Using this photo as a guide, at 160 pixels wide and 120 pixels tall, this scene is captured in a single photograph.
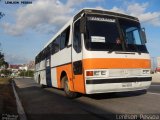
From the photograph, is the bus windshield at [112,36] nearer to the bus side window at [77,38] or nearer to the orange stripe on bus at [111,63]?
the orange stripe on bus at [111,63]

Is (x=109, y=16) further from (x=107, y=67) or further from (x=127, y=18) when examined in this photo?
(x=107, y=67)

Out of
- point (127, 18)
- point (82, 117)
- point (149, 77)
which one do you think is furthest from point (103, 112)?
point (127, 18)

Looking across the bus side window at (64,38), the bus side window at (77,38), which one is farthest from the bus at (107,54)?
the bus side window at (64,38)

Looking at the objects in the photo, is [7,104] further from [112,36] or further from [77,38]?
[112,36]

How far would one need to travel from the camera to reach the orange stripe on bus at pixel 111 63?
33.7ft

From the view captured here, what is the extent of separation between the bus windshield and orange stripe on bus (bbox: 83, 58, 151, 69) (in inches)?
15.1

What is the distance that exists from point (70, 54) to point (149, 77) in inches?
124

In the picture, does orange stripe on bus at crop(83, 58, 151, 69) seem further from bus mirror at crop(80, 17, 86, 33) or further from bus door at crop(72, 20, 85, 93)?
bus mirror at crop(80, 17, 86, 33)

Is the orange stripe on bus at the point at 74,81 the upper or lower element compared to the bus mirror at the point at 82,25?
lower

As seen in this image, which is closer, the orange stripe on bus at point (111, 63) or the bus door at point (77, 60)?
the orange stripe on bus at point (111, 63)

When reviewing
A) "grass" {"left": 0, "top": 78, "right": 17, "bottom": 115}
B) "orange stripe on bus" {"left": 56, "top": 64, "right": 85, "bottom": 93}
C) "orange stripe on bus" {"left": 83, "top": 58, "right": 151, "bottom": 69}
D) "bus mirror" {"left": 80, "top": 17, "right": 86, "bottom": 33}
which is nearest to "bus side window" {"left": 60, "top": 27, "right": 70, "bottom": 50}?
"orange stripe on bus" {"left": 56, "top": 64, "right": 85, "bottom": 93}

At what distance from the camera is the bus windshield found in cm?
1059

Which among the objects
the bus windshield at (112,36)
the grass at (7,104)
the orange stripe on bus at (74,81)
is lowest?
the grass at (7,104)

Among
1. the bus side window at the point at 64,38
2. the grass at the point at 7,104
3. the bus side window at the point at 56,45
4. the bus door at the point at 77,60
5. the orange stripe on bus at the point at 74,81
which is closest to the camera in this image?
the grass at the point at 7,104
